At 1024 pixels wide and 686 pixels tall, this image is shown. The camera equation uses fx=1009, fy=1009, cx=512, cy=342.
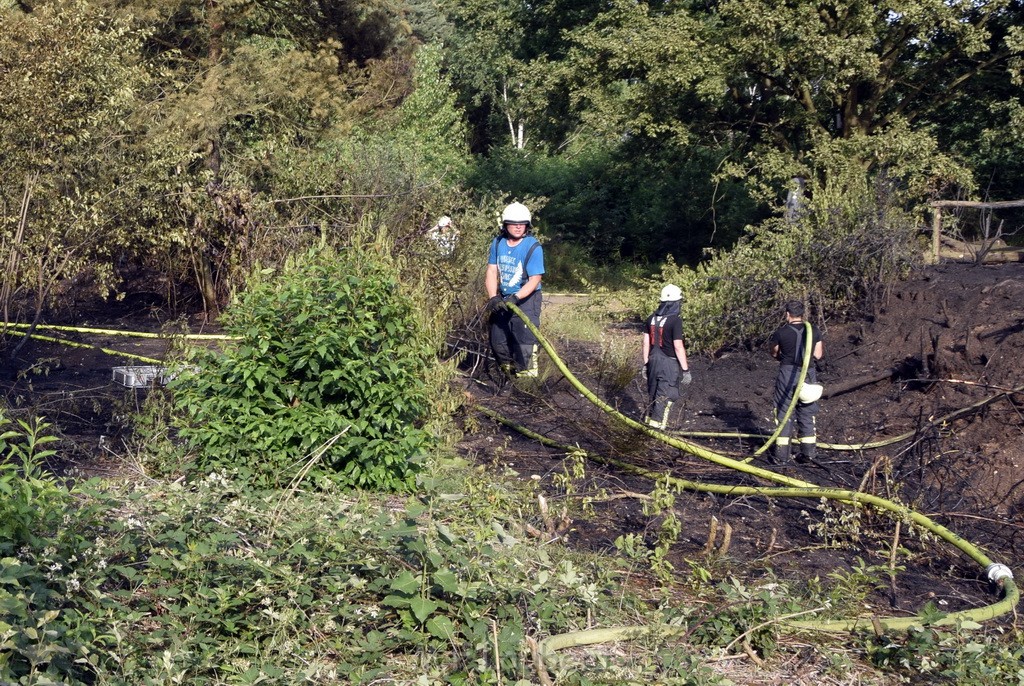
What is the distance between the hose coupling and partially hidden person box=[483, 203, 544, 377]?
4.09 m

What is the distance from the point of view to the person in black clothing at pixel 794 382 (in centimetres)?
794

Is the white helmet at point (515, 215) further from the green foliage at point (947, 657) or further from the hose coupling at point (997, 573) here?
the green foliage at point (947, 657)

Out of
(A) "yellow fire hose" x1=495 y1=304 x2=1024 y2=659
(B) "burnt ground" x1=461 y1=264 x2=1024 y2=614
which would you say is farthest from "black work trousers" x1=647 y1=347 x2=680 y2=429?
(A) "yellow fire hose" x1=495 y1=304 x2=1024 y2=659

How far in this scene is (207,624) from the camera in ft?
12.4

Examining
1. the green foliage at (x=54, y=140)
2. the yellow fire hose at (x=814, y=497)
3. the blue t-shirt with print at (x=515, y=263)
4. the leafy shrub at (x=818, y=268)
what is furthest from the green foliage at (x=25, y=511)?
the leafy shrub at (x=818, y=268)

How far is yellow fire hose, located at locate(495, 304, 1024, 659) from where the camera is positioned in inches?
155

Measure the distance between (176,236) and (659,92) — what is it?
8.75 metres

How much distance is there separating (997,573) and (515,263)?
4686 mm

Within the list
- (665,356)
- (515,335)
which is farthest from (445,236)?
(665,356)

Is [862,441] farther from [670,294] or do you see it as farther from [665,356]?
[670,294]

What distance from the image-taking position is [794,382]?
323 inches

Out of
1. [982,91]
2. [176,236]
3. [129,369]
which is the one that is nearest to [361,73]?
[176,236]

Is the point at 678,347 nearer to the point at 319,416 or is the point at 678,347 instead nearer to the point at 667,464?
the point at 667,464

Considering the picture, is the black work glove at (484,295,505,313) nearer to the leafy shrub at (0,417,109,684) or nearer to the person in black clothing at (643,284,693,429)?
the person in black clothing at (643,284,693,429)
